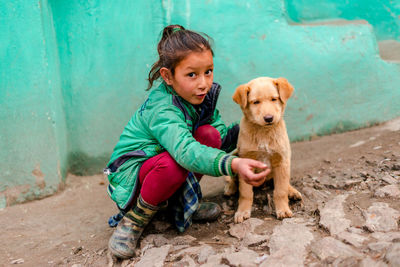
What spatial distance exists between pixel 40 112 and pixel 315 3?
304 centimetres

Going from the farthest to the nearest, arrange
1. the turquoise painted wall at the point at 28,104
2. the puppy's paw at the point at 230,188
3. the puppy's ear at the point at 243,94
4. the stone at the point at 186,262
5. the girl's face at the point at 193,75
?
1. the turquoise painted wall at the point at 28,104
2. the puppy's paw at the point at 230,188
3. the puppy's ear at the point at 243,94
4. the girl's face at the point at 193,75
5. the stone at the point at 186,262

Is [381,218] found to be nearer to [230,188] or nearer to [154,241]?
[230,188]

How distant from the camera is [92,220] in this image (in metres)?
3.14

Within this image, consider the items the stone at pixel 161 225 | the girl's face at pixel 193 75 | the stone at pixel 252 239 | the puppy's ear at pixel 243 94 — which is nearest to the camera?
the stone at pixel 252 239

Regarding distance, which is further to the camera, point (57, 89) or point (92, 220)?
point (57, 89)

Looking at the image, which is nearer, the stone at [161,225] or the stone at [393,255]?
the stone at [393,255]

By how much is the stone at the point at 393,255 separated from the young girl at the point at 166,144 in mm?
1053

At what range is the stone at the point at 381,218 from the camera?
207 cm

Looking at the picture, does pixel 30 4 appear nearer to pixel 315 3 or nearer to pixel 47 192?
pixel 47 192

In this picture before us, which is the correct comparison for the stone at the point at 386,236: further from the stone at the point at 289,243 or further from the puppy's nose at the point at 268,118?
the puppy's nose at the point at 268,118

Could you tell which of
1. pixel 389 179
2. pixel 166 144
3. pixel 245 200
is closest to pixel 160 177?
pixel 166 144

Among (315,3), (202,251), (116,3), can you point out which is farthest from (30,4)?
(315,3)

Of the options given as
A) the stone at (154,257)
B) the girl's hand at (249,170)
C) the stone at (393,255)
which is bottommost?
the stone at (154,257)

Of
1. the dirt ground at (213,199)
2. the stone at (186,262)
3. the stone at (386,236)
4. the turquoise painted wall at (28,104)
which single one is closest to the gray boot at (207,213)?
the dirt ground at (213,199)
